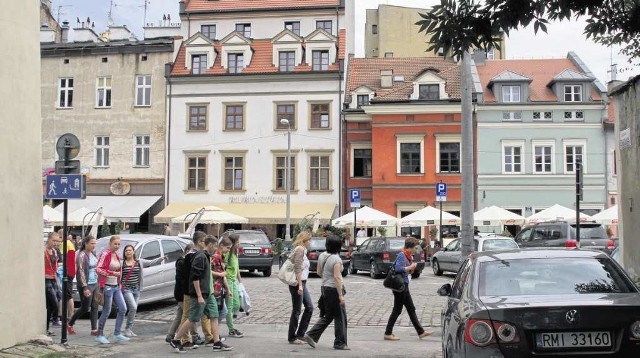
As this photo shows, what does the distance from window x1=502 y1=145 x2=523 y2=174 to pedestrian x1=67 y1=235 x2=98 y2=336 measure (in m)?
32.6

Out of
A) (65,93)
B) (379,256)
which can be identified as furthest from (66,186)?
(65,93)

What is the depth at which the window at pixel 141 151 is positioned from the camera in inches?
1761

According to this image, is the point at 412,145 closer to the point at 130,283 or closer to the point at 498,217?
the point at 498,217

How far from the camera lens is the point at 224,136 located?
4400cm

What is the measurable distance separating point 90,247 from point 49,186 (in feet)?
7.35

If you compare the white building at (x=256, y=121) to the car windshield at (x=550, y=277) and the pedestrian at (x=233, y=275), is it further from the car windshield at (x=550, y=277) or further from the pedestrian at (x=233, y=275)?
the car windshield at (x=550, y=277)

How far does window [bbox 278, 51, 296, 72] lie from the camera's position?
43.7 meters

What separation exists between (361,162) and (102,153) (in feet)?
53.0

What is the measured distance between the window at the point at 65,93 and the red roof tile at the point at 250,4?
885 centimetres

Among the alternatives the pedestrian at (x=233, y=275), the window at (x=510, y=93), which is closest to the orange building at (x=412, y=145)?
the window at (x=510, y=93)

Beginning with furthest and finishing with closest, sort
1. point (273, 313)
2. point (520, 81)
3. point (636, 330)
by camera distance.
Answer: point (520, 81), point (273, 313), point (636, 330)

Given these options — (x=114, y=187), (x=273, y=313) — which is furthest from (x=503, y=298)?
(x=114, y=187)

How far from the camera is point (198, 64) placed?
44594mm

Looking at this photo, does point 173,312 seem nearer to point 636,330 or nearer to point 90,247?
point 90,247
